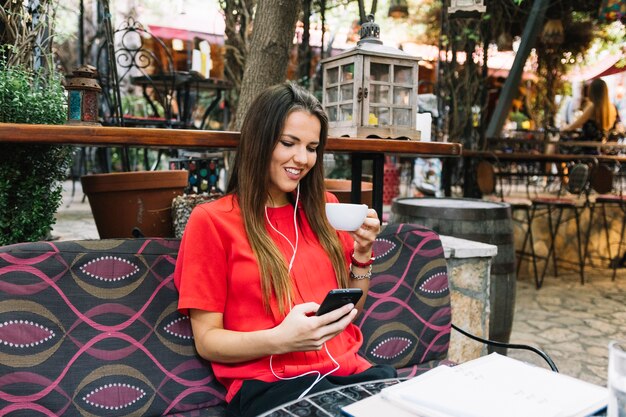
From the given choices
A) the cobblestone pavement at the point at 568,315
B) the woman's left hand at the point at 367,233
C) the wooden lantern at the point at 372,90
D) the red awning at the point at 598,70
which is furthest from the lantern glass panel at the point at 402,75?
the red awning at the point at 598,70

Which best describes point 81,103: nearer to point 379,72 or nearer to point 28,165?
point 28,165

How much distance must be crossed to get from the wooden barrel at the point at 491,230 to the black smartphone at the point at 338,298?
5.94 ft

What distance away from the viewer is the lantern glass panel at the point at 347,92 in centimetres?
223

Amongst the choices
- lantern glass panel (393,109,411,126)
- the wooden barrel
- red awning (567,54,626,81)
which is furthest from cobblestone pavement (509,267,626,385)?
red awning (567,54,626,81)

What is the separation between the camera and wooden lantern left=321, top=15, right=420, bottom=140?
2.19 metres

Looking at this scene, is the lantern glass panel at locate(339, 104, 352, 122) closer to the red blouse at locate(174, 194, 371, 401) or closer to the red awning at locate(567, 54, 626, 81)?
the red blouse at locate(174, 194, 371, 401)

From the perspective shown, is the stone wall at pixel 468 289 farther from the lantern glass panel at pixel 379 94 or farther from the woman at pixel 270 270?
the woman at pixel 270 270

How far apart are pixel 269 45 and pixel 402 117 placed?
0.79m

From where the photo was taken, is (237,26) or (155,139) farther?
(237,26)

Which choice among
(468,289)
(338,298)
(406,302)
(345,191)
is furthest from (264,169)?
(468,289)

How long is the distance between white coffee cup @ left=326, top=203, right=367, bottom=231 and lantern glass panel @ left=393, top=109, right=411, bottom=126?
3.22 feet

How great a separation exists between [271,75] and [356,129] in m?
0.71

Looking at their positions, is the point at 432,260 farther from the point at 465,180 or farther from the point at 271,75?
the point at 465,180

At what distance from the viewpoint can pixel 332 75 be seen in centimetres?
239
